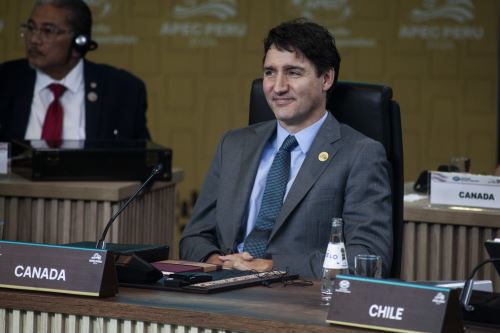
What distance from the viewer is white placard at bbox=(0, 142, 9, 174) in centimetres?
406

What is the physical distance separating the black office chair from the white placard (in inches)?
57.4

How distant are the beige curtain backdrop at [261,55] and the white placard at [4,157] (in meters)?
2.58

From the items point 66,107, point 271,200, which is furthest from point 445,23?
point 271,200

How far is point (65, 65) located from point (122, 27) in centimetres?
191

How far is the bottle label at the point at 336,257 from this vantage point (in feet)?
8.00

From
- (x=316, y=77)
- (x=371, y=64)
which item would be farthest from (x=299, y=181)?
(x=371, y=64)

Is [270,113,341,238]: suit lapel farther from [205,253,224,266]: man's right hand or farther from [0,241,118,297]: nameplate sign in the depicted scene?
[0,241,118,297]: nameplate sign

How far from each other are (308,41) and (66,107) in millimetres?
1930

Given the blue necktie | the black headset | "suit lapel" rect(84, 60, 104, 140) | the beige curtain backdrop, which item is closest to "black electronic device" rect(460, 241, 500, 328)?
the blue necktie

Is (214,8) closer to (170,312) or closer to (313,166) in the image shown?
(313,166)

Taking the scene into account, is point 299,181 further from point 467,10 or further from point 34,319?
point 467,10

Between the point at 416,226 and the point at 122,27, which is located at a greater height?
the point at 122,27

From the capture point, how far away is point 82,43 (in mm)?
4812

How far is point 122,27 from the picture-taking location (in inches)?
264
